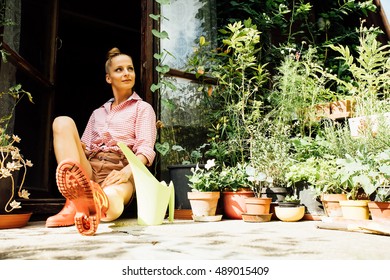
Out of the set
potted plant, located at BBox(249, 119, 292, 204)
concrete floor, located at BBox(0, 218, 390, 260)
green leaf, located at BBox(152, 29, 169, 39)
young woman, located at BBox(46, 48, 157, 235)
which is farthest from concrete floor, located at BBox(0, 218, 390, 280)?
green leaf, located at BBox(152, 29, 169, 39)

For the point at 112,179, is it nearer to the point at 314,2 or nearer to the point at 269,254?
the point at 269,254

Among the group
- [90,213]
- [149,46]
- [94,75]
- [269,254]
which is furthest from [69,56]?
[269,254]

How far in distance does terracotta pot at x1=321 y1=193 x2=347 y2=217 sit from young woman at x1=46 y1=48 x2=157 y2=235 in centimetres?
115

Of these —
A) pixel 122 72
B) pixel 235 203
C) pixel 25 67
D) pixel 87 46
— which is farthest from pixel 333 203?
pixel 87 46

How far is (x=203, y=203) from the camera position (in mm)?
2295

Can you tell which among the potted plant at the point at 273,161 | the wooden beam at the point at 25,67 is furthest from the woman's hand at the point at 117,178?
the wooden beam at the point at 25,67

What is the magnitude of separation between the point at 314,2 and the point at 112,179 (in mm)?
3659

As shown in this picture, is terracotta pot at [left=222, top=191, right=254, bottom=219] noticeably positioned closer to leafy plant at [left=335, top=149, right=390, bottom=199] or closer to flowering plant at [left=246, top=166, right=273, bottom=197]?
flowering plant at [left=246, top=166, right=273, bottom=197]

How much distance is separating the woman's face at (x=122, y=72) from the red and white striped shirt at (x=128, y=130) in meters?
0.11

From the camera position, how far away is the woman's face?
2473 millimetres

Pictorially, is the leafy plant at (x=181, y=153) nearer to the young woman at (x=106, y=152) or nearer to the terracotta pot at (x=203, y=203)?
the young woman at (x=106, y=152)

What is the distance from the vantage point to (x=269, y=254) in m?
1.17

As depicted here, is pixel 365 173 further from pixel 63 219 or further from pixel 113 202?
pixel 63 219

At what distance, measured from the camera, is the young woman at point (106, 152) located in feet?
5.16
